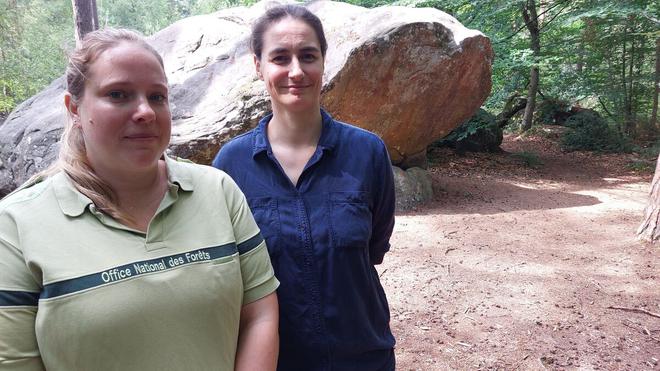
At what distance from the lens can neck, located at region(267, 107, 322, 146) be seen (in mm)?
1595

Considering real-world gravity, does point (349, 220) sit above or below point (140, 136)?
below

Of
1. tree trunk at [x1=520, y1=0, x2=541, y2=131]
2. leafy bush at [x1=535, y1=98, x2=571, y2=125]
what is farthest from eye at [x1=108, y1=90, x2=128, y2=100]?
leafy bush at [x1=535, y1=98, x2=571, y2=125]

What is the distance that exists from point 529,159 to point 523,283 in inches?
300

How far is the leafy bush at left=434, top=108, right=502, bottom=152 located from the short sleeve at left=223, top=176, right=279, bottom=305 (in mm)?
9864

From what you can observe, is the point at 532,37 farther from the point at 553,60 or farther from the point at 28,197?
the point at 28,197

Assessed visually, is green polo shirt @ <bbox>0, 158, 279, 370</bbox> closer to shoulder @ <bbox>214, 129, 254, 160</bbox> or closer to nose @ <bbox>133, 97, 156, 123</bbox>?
nose @ <bbox>133, 97, 156, 123</bbox>

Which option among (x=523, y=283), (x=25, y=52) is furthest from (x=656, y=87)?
(x=25, y=52)

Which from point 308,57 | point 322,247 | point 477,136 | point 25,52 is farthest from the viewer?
point 25,52

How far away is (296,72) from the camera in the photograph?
150cm

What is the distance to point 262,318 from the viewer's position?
1249 millimetres

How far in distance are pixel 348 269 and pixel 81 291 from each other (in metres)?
0.79

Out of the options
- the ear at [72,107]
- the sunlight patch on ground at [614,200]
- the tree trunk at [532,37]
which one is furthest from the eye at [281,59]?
the tree trunk at [532,37]

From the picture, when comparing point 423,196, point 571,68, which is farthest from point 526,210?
point 571,68

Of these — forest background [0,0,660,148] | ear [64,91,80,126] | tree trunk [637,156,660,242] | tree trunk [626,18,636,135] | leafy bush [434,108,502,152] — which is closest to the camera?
ear [64,91,80,126]
